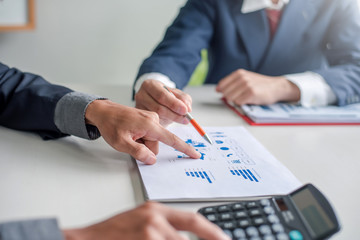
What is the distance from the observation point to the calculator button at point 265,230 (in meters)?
0.44

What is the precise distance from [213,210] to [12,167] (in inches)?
13.6

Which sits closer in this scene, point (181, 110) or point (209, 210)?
point (209, 210)

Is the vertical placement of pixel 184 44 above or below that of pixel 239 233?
above

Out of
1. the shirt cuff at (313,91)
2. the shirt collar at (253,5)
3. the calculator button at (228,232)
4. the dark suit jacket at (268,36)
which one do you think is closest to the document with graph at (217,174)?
the calculator button at (228,232)

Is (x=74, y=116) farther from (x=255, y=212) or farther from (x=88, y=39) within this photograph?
(x=88, y=39)

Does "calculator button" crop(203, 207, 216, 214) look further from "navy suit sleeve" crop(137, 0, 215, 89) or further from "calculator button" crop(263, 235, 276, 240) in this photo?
"navy suit sleeve" crop(137, 0, 215, 89)

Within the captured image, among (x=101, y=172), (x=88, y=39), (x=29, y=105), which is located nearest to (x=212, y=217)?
(x=101, y=172)

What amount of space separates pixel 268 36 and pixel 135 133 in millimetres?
848

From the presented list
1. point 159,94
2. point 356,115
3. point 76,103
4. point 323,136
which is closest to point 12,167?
Answer: point 76,103

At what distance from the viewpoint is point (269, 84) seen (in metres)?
1.05

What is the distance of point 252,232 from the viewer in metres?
0.44

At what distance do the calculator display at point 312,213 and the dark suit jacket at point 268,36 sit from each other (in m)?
0.75

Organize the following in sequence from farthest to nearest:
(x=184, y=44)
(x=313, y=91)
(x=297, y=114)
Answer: (x=184, y=44) < (x=313, y=91) < (x=297, y=114)

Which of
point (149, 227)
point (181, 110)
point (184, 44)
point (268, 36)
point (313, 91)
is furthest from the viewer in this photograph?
point (268, 36)
